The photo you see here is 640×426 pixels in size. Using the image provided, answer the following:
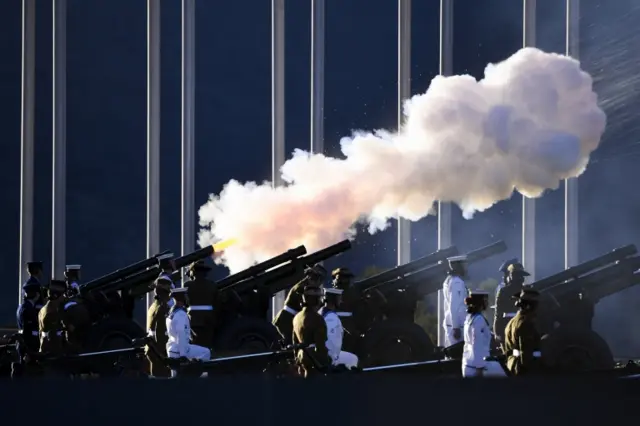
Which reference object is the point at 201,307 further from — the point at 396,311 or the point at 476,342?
the point at 476,342

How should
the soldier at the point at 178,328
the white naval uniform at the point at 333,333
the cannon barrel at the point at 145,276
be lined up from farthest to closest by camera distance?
the cannon barrel at the point at 145,276
the soldier at the point at 178,328
the white naval uniform at the point at 333,333

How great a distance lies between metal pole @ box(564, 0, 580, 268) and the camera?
69.5 feet

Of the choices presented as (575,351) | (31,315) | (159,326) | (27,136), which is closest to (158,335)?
(159,326)

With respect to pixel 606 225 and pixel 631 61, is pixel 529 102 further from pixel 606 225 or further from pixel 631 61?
pixel 606 225

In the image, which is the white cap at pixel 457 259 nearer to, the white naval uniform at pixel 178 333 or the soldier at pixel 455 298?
the soldier at pixel 455 298

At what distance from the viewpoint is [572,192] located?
21.5 m

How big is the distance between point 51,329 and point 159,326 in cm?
203

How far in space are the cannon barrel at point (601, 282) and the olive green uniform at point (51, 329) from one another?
603 centimetres

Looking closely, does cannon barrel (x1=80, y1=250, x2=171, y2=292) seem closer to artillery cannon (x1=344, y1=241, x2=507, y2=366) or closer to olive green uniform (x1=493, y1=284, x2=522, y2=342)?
artillery cannon (x1=344, y1=241, x2=507, y2=366)

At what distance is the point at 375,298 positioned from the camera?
1748 centimetres

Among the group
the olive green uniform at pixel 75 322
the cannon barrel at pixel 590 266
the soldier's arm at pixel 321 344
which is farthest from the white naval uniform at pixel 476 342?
the olive green uniform at pixel 75 322

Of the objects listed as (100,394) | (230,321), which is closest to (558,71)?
(230,321)

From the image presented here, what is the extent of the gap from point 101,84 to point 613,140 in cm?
1075

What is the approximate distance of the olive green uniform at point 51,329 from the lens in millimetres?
16641
